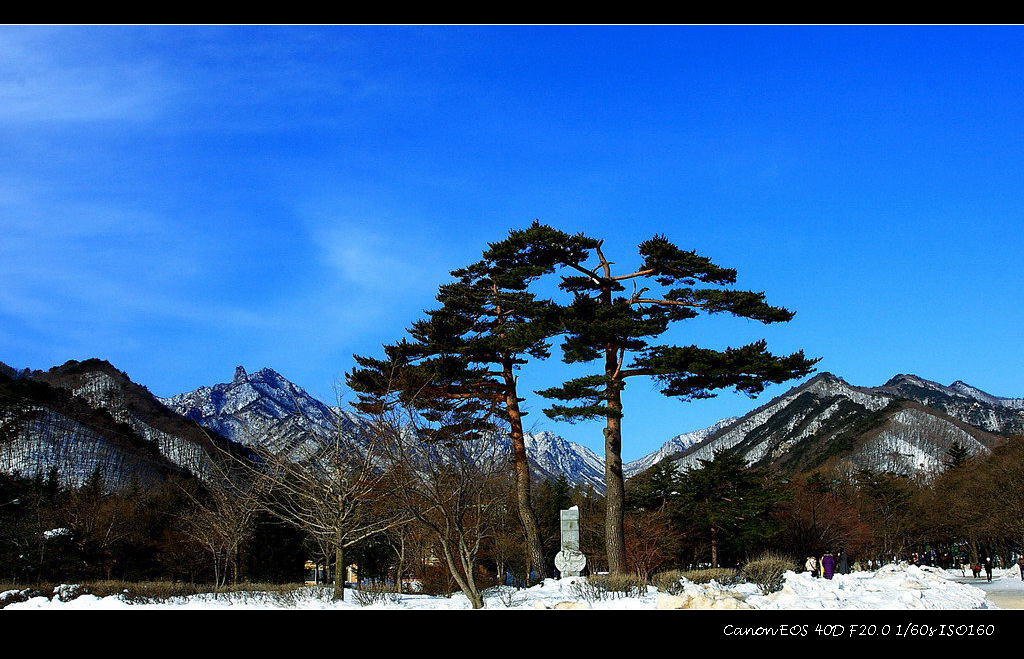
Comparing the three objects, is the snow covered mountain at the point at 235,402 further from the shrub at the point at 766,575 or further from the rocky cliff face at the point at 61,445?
the shrub at the point at 766,575

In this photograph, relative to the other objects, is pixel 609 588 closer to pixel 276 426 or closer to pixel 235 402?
pixel 276 426

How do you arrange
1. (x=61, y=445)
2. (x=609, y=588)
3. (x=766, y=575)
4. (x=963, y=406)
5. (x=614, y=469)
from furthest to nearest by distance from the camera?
(x=963, y=406) → (x=61, y=445) → (x=614, y=469) → (x=766, y=575) → (x=609, y=588)

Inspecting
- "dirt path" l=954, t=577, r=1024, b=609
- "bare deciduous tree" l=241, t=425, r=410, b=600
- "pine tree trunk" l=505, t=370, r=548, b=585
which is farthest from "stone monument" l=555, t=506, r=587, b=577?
"dirt path" l=954, t=577, r=1024, b=609

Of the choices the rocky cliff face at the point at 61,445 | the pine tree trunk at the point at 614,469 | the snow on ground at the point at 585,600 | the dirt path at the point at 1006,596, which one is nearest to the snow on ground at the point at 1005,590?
the dirt path at the point at 1006,596

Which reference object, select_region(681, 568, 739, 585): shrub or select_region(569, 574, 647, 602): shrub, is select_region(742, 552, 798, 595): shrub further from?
select_region(569, 574, 647, 602): shrub

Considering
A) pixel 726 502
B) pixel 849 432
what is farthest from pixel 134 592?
pixel 849 432
